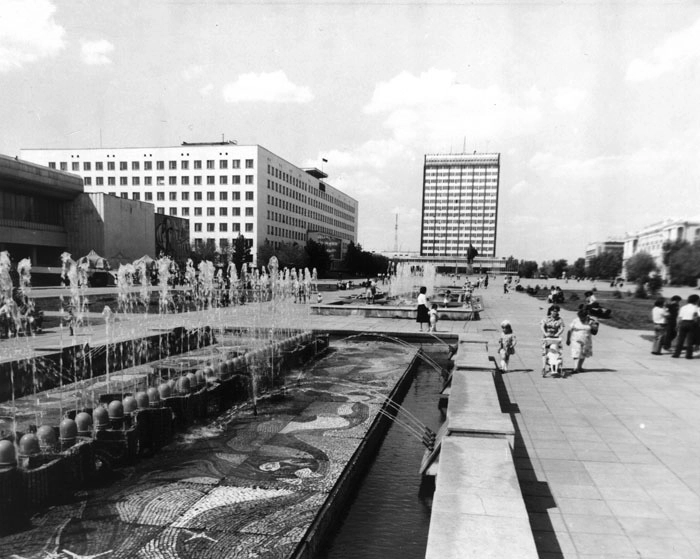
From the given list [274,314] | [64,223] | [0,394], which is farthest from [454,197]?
[0,394]

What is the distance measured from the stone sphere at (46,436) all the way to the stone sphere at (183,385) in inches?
91.2

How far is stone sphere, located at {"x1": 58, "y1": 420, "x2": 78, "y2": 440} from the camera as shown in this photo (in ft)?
18.1

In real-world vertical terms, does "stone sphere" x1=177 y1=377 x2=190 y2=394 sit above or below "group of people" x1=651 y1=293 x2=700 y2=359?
below

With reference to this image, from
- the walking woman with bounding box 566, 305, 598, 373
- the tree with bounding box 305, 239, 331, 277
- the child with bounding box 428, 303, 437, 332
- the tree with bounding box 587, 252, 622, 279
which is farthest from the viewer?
the tree with bounding box 587, 252, 622, 279

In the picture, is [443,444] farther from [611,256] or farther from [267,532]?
[611,256]

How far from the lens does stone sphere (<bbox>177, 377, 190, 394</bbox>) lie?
7684 millimetres

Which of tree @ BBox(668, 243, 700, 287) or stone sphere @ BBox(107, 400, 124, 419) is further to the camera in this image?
tree @ BBox(668, 243, 700, 287)

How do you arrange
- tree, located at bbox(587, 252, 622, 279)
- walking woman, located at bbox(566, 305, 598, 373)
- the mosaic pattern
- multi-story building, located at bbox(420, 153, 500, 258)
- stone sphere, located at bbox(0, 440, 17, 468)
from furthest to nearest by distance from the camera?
multi-story building, located at bbox(420, 153, 500, 258) → tree, located at bbox(587, 252, 622, 279) → walking woman, located at bbox(566, 305, 598, 373) → stone sphere, located at bbox(0, 440, 17, 468) → the mosaic pattern

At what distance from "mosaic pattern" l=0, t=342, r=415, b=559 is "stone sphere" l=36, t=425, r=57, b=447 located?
73 cm

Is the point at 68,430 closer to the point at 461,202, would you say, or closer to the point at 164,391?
the point at 164,391

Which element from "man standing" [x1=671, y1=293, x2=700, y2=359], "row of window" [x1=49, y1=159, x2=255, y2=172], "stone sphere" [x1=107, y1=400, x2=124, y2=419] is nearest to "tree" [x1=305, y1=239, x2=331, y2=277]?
"row of window" [x1=49, y1=159, x2=255, y2=172]

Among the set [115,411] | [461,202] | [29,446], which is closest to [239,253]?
[115,411]

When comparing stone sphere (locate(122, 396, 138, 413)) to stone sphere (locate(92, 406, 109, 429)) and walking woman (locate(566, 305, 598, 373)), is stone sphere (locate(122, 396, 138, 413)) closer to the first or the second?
stone sphere (locate(92, 406, 109, 429))

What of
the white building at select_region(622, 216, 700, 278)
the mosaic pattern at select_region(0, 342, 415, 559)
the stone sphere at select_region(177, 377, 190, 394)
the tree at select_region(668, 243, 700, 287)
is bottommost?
the mosaic pattern at select_region(0, 342, 415, 559)
